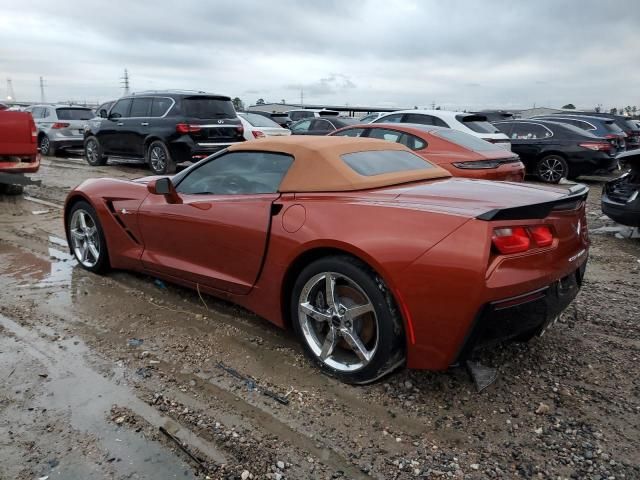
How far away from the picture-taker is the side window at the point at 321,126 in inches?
597

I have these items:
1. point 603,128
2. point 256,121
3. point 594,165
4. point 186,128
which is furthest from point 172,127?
point 603,128

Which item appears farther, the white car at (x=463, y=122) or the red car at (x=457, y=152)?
the white car at (x=463, y=122)

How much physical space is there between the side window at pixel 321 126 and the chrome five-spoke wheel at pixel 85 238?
10.7 m

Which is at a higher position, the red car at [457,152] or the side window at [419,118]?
the side window at [419,118]

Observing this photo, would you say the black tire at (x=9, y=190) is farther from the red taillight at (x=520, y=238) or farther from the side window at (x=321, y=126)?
the red taillight at (x=520, y=238)

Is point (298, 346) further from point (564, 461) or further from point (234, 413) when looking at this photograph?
point (564, 461)

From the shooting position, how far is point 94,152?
13203 millimetres

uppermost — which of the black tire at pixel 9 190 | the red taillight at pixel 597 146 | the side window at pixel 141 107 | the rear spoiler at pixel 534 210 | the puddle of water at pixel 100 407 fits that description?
the side window at pixel 141 107

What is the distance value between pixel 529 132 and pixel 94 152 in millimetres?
10463

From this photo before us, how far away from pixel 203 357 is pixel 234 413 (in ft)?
2.21

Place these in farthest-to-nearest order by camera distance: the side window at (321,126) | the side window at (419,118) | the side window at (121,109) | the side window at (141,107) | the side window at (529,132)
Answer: the side window at (321,126) → the side window at (121,109) → the side window at (529,132) → the side window at (141,107) → the side window at (419,118)

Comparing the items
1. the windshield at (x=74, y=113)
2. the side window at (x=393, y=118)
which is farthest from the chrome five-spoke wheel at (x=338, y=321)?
the windshield at (x=74, y=113)

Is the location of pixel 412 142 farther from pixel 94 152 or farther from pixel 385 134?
pixel 94 152

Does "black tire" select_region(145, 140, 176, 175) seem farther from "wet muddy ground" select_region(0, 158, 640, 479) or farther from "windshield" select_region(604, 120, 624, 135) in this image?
"windshield" select_region(604, 120, 624, 135)
